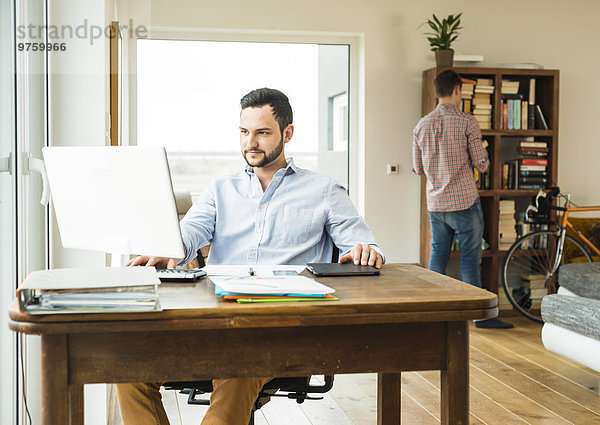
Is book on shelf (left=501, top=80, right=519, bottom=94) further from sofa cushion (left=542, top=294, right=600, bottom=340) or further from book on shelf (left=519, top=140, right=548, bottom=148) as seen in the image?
sofa cushion (left=542, top=294, right=600, bottom=340)

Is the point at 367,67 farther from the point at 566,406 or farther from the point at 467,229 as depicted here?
the point at 566,406

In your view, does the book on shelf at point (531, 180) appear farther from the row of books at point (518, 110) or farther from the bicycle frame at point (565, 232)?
the row of books at point (518, 110)

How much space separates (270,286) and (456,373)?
1.36 ft

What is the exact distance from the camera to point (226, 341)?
1344mm

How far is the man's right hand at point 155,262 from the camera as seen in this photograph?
5.77ft

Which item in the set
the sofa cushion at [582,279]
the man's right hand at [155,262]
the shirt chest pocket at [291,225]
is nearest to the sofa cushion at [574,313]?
the sofa cushion at [582,279]

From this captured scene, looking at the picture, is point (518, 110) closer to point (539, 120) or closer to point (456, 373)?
point (539, 120)

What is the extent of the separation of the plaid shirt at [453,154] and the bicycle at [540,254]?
721mm

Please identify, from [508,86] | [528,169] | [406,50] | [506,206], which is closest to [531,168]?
[528,169]

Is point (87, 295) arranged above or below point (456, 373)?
above

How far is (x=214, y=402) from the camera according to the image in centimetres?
175

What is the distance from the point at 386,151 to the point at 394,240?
66cm

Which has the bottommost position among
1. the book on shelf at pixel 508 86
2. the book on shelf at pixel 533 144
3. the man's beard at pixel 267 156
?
the man's beard at pixel 267 156

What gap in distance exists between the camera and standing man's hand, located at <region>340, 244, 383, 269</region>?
188cm
